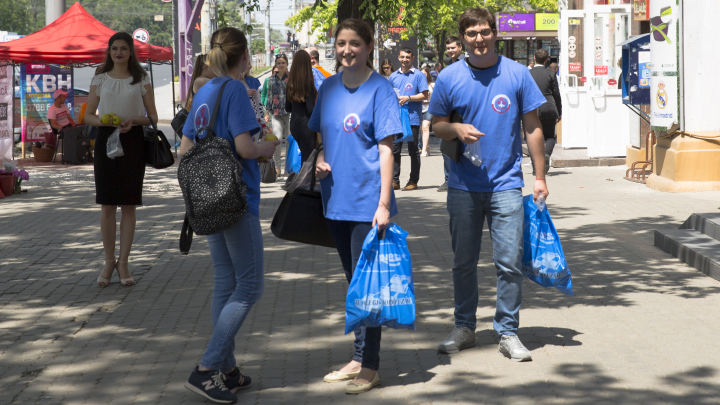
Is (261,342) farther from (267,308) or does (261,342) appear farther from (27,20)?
(27,20)

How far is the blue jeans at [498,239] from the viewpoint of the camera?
14.0 feet

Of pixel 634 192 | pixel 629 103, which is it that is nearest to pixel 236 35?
pixel 634 192

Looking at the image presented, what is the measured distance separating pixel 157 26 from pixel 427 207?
128332 mm

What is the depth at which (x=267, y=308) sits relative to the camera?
5590 mm

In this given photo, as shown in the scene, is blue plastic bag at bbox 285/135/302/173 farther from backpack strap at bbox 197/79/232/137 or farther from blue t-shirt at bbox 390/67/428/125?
backpack strap at bbox 197/79/232/137

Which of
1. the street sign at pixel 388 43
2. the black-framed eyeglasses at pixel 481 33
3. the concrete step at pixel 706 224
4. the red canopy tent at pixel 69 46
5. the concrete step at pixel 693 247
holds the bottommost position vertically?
the concrete step at pixel 693 247

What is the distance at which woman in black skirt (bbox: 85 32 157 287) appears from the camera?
6055 millimetres

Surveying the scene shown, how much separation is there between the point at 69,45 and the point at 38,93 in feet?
6.42

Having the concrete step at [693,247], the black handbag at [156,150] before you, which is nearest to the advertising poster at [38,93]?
the black handbag at [156,150]

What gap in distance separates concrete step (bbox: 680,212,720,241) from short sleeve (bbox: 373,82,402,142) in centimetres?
441

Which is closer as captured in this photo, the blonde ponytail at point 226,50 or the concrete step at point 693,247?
the blonde ponytail at point 226,50

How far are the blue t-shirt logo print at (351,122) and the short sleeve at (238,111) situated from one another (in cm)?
44

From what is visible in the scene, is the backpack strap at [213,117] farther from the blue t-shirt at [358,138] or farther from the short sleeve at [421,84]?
the short sleeve at [421,84]

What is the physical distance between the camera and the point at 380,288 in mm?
3766
